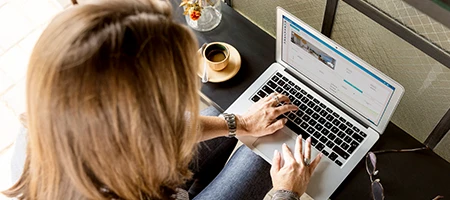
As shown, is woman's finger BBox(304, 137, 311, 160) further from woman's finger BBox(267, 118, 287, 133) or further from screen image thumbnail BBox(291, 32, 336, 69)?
screen image thumbnail BBox(291, 32, 336, 69)

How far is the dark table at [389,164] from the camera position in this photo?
1113 mm

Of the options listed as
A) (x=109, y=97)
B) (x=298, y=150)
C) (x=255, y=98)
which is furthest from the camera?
(x=255, y=98)

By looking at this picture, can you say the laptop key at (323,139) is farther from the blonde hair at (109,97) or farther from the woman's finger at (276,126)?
the blonde hair at (109,97)

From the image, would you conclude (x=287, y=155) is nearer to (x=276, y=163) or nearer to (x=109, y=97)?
(x=276, y=163)

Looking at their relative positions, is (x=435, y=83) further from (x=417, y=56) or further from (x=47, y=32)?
(x=47, y=32)

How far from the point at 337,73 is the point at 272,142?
9.8 inches

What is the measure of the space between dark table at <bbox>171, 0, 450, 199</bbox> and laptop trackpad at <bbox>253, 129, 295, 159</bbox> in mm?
140

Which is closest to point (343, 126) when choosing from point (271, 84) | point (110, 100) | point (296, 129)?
point (296, 129)

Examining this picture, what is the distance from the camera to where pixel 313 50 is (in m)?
1.09

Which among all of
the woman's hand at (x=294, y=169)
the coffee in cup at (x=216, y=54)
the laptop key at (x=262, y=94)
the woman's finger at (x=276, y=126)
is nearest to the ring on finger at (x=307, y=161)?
the woman's hand at (x=294, y=169)

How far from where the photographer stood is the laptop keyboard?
1147 mm

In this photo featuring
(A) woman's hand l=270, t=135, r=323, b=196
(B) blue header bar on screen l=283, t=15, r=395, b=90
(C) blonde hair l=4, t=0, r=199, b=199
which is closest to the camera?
(C) blonde hair l=4, t=0, r=199, b=199

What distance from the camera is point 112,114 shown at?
670 mm

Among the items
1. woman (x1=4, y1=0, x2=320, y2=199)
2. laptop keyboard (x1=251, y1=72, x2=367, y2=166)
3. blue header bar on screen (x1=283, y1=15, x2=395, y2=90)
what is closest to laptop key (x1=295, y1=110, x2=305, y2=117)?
laptop keyboard (x1=251, y1=72, x2=367, y2=166)
